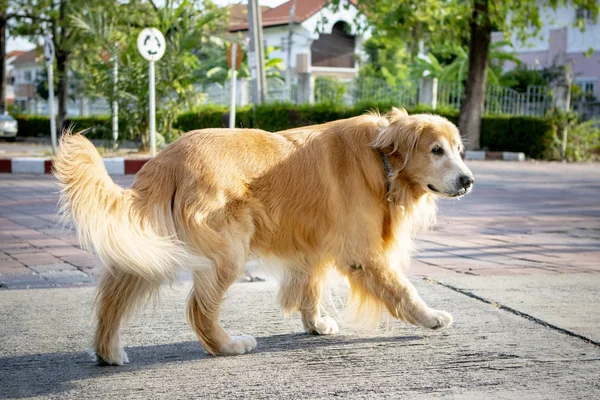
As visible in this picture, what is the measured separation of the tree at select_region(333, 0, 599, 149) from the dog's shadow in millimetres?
16253

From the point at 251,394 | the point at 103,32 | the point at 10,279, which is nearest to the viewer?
the point at 251,394

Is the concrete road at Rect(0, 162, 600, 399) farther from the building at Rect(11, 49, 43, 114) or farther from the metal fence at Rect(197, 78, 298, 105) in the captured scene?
the building at Rect(11, 49, 43, 114)

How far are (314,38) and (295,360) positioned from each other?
175ft

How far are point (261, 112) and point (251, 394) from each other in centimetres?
1803

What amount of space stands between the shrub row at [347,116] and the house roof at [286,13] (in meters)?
32.7

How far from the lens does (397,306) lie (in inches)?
149

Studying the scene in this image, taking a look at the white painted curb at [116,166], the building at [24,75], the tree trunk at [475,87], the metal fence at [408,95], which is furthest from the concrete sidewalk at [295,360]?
the building at [24,75]

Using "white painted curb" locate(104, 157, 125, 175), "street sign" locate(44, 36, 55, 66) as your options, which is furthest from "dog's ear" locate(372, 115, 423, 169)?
"street sign" locate(44, 36, 55, 66)

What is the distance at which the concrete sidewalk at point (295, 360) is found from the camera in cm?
310

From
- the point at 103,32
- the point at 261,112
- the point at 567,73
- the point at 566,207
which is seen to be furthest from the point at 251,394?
the point at 567,73

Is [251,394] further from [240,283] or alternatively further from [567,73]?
[567,73]

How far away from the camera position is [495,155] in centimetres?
1952

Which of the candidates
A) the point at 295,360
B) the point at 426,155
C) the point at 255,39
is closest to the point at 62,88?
the point at 255,39

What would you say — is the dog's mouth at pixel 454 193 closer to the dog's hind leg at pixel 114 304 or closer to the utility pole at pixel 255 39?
the dog's hind leg at pixel 114 304
